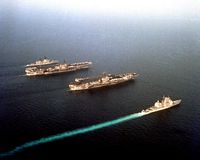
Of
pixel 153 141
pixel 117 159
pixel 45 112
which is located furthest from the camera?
pixel 45 112

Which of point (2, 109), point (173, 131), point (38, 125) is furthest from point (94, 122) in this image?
point (2, 109)

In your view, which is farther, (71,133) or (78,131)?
(78,131)

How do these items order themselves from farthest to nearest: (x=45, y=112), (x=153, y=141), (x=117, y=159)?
1. (x=45, y=112)
2. (x=153, y=141)
3. (x=117, y=159)

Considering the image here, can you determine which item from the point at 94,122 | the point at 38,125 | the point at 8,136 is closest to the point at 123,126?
the point at 94,122

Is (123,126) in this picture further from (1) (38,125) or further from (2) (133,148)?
(1) (38,125)

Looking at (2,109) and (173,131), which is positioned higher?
(2,109)

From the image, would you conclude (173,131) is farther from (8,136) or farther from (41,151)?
(8,136)

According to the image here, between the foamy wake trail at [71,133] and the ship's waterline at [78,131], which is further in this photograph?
the ship's waterline at [78,131]

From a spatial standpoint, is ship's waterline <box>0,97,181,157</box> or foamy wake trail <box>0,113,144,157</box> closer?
foamy wake trail <box>0,113,144,157</box>

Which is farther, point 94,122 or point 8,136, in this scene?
point 94,122
